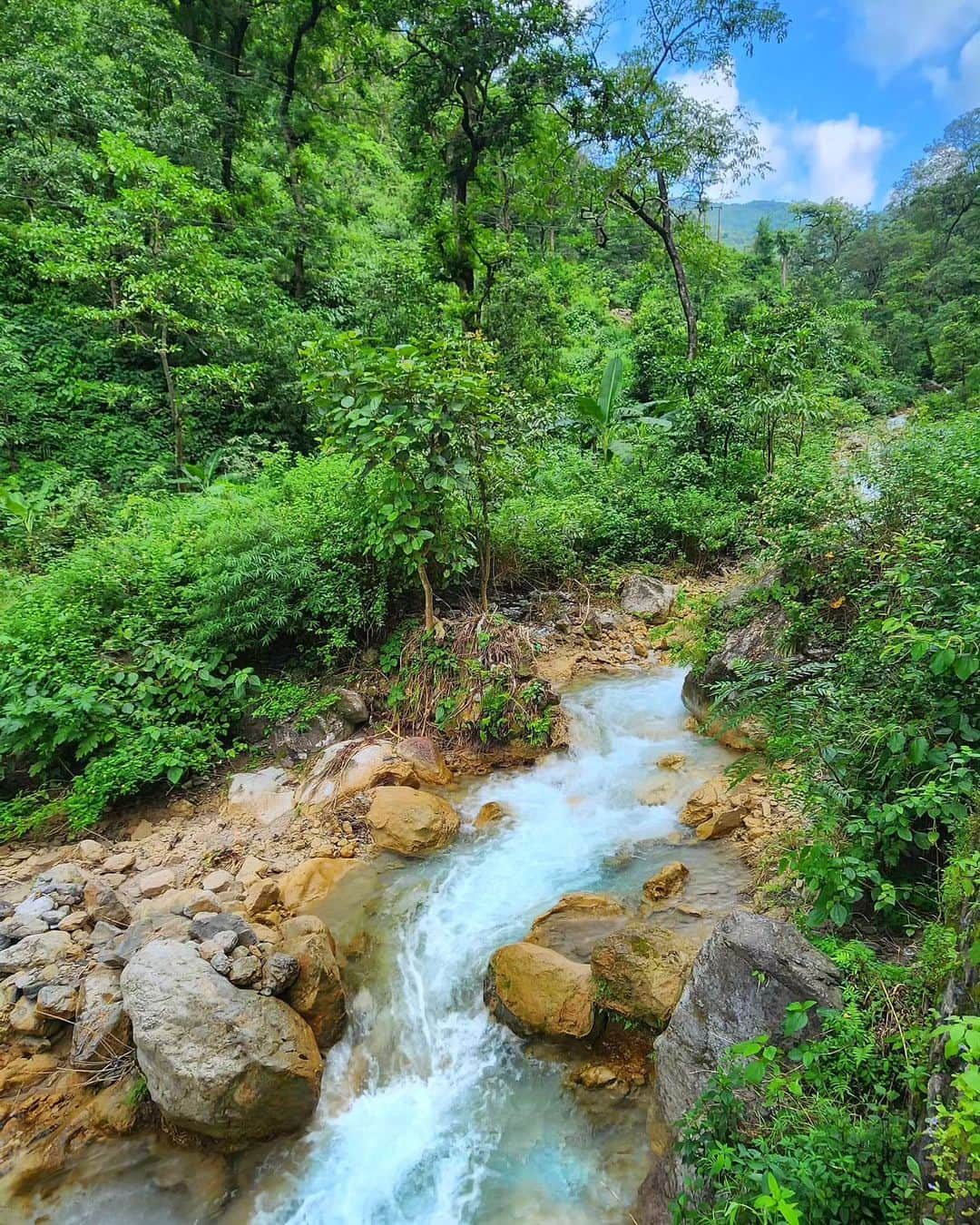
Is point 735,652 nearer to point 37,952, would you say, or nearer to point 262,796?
point 262,796

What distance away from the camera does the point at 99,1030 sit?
3.77 metres

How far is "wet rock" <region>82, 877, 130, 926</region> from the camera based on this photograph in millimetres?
4715

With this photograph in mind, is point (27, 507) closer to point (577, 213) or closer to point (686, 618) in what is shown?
point (686, 618)

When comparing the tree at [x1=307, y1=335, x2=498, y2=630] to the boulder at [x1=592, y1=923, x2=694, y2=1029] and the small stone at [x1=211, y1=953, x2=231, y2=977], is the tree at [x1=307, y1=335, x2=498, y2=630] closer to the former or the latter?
the small stone at [x1=211, y1=953, x2=231, y2=977]

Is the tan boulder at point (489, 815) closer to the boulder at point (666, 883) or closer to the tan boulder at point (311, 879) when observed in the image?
the tan boulder at point (311, 879)

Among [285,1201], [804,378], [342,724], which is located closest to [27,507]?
[342,724]

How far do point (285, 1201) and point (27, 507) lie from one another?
9.34 m

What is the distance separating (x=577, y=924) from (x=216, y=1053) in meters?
2.46

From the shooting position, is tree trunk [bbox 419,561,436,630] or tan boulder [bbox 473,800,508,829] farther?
tree trunk [bbox 419,561,436,630]

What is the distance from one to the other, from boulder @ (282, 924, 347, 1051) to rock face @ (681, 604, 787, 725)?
4.26 meters

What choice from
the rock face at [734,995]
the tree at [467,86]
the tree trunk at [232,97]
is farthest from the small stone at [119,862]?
the tree trunk at [232,97]

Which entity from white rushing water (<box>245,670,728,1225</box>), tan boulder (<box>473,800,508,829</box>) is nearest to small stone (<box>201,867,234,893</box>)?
white rushing water (<box>245,670,728,1225</box>)

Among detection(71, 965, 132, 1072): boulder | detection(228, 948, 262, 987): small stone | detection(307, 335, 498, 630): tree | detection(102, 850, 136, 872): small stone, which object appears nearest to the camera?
detection(71, 965, 132, 1072): boulder

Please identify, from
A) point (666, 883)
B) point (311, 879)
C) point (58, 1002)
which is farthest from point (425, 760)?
point (58, 1002)
